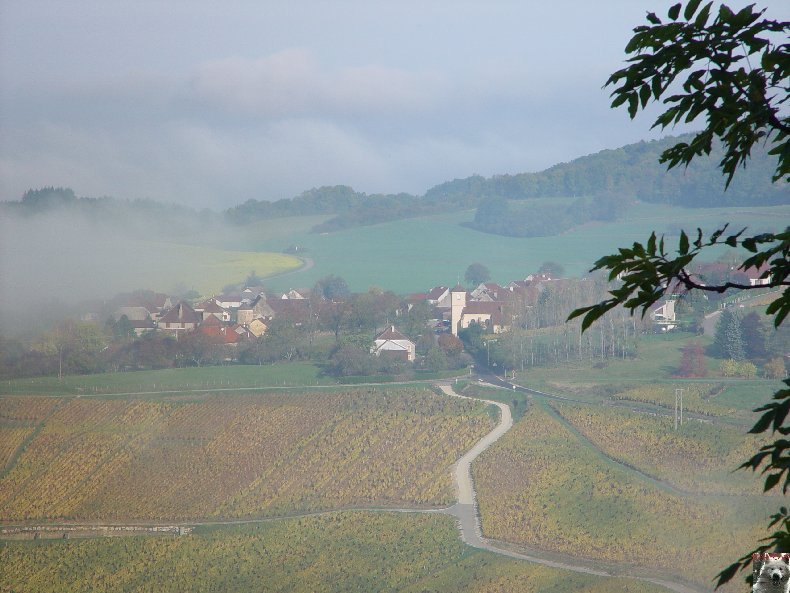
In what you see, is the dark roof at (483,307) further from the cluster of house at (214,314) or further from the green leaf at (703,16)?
the green leaf at (703,16)

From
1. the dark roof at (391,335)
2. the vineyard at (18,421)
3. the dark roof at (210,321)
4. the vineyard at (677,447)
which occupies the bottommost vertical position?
the vineyard at (677,447)

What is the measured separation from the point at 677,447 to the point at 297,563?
6.86m

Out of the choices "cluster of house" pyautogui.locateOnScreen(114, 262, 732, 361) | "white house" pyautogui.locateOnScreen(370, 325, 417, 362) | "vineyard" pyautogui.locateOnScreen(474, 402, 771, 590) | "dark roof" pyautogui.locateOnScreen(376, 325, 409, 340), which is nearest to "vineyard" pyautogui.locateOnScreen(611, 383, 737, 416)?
"vineyard" pyautogui.locateOnScreen(474, 402, 771, 590)

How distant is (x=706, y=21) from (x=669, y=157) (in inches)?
13.4

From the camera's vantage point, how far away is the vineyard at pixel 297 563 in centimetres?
1208

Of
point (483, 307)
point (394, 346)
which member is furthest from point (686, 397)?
point (483, 307)

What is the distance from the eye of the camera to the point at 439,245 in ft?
133

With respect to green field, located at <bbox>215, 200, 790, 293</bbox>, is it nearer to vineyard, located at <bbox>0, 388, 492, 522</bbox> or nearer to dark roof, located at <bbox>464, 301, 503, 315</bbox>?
dark roof, located at <bbox>464, 301, 503, 315</bbox>

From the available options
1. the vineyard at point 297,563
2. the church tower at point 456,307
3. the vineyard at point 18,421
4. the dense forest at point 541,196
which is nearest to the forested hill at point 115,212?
the dense forest at point 541,196

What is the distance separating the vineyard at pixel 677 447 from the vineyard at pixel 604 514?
406mm

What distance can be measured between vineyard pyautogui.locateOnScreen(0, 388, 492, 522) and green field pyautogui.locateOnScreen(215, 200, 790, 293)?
1430 cm

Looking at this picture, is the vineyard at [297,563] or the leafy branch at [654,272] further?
the vineyard at [297,563]

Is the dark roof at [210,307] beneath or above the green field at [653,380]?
above

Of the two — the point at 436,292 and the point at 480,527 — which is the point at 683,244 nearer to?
the point at 480,527
